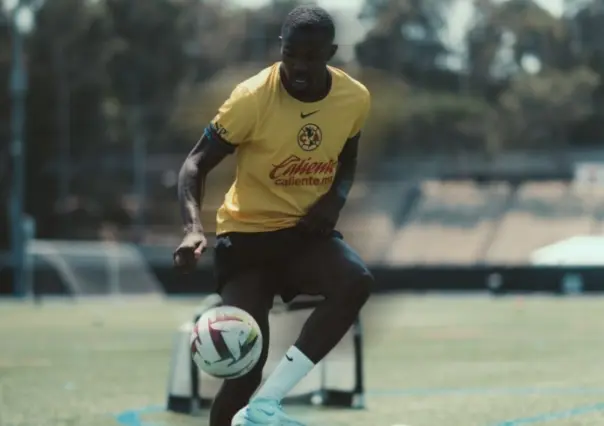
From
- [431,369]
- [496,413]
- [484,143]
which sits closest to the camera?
[496,413]

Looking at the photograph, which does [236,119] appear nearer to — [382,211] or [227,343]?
[227,343]

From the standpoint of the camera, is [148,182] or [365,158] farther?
[148,182]

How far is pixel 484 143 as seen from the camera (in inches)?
2151

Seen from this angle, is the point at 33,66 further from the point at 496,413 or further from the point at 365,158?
the point at 496,413

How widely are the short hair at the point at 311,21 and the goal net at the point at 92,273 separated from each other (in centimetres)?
2936

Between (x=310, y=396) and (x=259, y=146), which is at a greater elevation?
(x=259, y=146)

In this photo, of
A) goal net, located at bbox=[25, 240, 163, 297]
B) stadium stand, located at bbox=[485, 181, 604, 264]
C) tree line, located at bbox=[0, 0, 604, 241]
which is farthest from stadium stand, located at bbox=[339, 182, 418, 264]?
goal net, located at bbox=[25, 240, 163, 297]

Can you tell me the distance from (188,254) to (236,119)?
2.40 ft

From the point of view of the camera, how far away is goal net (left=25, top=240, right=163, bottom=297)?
3438 centimetres

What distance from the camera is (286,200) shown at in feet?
18.9

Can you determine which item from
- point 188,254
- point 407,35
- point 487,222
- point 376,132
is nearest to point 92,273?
point 376,132

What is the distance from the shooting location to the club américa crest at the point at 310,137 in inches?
223

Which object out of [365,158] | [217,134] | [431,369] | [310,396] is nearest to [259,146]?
[217,134]

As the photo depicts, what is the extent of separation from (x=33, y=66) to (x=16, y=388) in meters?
49.1
